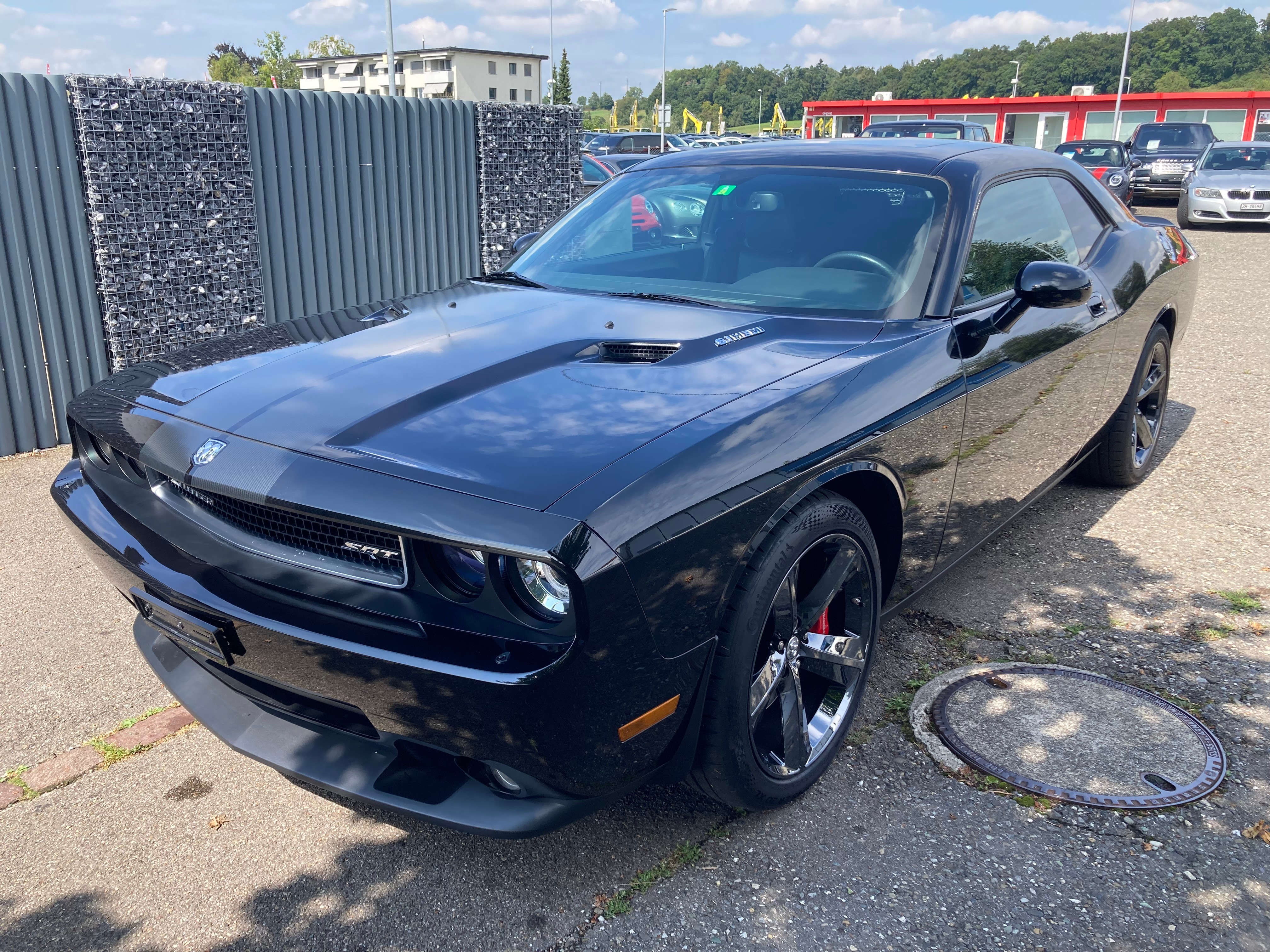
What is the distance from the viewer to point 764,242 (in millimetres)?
3332

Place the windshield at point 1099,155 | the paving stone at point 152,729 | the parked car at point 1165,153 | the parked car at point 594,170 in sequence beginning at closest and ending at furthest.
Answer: the paving stone at point 152,729 → the parked car at point 594,170 → the windshield at point 1099,155 → the parked car at point 1165,153

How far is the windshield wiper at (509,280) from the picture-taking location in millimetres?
3553

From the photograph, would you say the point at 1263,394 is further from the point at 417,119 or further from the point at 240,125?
the point at 240,125

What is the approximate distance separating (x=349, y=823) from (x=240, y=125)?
18.3 ft

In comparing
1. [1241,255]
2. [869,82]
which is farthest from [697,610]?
[869,82]

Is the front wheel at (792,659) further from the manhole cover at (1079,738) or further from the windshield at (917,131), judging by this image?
the windshield at (917,131)

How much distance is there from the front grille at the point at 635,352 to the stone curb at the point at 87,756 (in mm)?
1542

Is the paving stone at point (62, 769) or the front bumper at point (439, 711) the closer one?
→ the front bumper at point (439, 711)

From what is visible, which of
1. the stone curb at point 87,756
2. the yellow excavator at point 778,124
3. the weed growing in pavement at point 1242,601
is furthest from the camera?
the yellow excavator at point 778,124

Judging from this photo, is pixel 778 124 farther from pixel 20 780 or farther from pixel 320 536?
pixel 320 536

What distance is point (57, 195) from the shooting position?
5840mm

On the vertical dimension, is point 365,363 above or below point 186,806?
above

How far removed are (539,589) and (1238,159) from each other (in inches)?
799

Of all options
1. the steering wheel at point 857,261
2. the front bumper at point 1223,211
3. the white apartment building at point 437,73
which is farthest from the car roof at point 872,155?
the white apartment building at point 437,73
